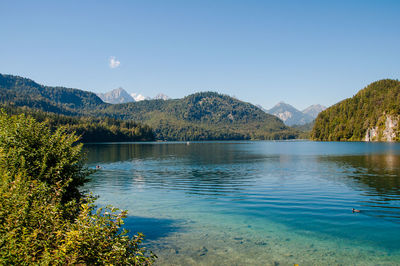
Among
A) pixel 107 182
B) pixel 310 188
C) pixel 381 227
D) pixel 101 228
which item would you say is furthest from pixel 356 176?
pixel 101 228

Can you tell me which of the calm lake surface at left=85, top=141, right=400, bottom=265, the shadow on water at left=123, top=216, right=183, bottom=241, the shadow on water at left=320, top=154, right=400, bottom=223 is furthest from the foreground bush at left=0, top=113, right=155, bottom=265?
the shadow on water at left=320, top=154, right=400, bottom=223

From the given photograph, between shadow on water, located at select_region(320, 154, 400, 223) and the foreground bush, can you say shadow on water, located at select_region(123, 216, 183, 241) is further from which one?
shadow on water, located at select_region(320, 154, 400, 223)

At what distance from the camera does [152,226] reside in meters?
20.5

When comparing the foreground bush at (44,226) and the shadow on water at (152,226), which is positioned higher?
the foreground bush at (44,226)

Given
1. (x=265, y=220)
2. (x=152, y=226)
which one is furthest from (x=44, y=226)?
(x=265, y=220)

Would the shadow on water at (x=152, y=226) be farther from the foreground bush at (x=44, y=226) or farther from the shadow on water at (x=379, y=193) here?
the shadow on water at (x=379, y=193)

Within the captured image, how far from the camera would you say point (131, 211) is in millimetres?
25016

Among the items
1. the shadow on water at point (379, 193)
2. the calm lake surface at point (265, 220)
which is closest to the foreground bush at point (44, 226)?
the calm lake surface at point (265, 220)

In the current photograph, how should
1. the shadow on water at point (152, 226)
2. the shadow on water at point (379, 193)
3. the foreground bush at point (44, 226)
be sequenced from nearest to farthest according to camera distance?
1. the foreground bush at point (44, 226)
2. the shadow on water at point (152, 226)
3. the shadow on water at point (379, 193)

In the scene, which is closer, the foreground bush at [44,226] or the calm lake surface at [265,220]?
the foreground bush at [44,226]

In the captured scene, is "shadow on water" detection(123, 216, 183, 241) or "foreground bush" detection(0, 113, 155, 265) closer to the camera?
"foreground bush" detection(0, 113, 155, 265)

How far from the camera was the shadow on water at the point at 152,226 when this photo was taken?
61.2 ft

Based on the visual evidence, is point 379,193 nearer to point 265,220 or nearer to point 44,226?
point 265,220

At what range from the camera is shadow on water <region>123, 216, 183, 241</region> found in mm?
18656
